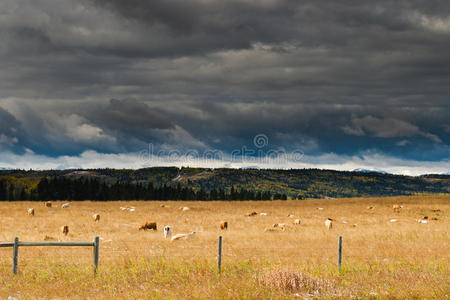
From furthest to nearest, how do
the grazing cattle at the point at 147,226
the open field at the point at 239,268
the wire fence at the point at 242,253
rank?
the grazing cattle at the point at 147,226
the wire fence at the point at 242,253
the open field at the point at 239,268

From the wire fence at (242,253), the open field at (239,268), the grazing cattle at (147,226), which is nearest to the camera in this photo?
the open field at (239,268)

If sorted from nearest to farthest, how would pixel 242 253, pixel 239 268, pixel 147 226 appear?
pixel 239 268, pixel 242 253, pixel 147 226

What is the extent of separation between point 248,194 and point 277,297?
143 meters

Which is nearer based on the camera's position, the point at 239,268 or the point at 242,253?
the point at 239,268

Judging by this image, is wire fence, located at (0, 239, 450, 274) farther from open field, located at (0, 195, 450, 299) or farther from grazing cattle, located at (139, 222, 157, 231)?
grazing cattle, located at (139, 222, 157, 231)

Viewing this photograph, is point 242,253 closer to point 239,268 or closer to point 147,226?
point 239,268

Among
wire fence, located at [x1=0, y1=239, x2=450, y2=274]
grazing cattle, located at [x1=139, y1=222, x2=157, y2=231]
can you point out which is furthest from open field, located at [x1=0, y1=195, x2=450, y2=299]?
grazing cattle, located at [x1=139, y1=222, x2=157, y2=231]

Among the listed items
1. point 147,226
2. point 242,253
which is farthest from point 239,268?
point 147,226

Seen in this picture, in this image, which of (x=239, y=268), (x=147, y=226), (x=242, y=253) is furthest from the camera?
(x=147, y=226)

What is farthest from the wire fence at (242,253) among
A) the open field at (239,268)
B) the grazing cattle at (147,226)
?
the grazing cattle at (147,226)

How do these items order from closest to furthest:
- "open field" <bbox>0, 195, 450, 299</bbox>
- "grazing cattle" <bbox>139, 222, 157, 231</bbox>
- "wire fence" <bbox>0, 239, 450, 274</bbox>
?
"open field" <bbox>0, 195, 450, 299</bbox>, "wire fence" <bbox>0, 239, 450, 274</bbox>, "grazing cattle" <bbox>139, 222, 157, 231</bbox>

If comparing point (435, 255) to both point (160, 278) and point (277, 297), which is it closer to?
point (277, 297)

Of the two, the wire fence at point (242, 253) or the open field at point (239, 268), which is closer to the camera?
the open field at point (239, 268)

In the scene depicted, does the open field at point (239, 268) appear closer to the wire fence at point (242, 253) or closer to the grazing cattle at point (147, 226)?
the wire fence at point (242, 253)
